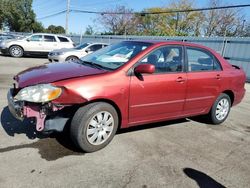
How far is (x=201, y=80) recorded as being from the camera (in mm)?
4941

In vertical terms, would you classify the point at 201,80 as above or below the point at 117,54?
below

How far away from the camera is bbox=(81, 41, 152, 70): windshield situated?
4258mm

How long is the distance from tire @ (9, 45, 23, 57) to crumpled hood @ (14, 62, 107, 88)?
1309 centimetres

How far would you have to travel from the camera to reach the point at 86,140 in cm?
375

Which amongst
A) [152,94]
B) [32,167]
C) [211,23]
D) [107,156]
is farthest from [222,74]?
[211,23]

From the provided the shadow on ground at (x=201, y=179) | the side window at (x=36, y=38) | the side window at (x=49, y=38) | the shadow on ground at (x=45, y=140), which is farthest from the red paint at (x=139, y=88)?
the side window at (x=49, y=38)

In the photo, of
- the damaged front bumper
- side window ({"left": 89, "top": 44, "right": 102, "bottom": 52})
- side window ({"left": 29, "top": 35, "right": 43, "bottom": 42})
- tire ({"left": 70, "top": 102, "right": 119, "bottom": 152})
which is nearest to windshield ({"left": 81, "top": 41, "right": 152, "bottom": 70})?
tire ({"left": 70, "top": 102, "right": 119, "bottom": 152})

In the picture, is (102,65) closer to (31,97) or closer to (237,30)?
(31,97)

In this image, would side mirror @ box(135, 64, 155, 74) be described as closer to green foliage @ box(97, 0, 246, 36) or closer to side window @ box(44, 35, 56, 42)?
side window @ box(44, 35, 56, 42)

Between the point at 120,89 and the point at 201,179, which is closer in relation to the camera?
the point at 201,179

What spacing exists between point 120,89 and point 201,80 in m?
1.78

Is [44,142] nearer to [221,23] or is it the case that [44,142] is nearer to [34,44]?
[34,44]

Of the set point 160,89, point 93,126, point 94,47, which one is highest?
point 160,89

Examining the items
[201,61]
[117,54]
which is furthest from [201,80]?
[117,54]
